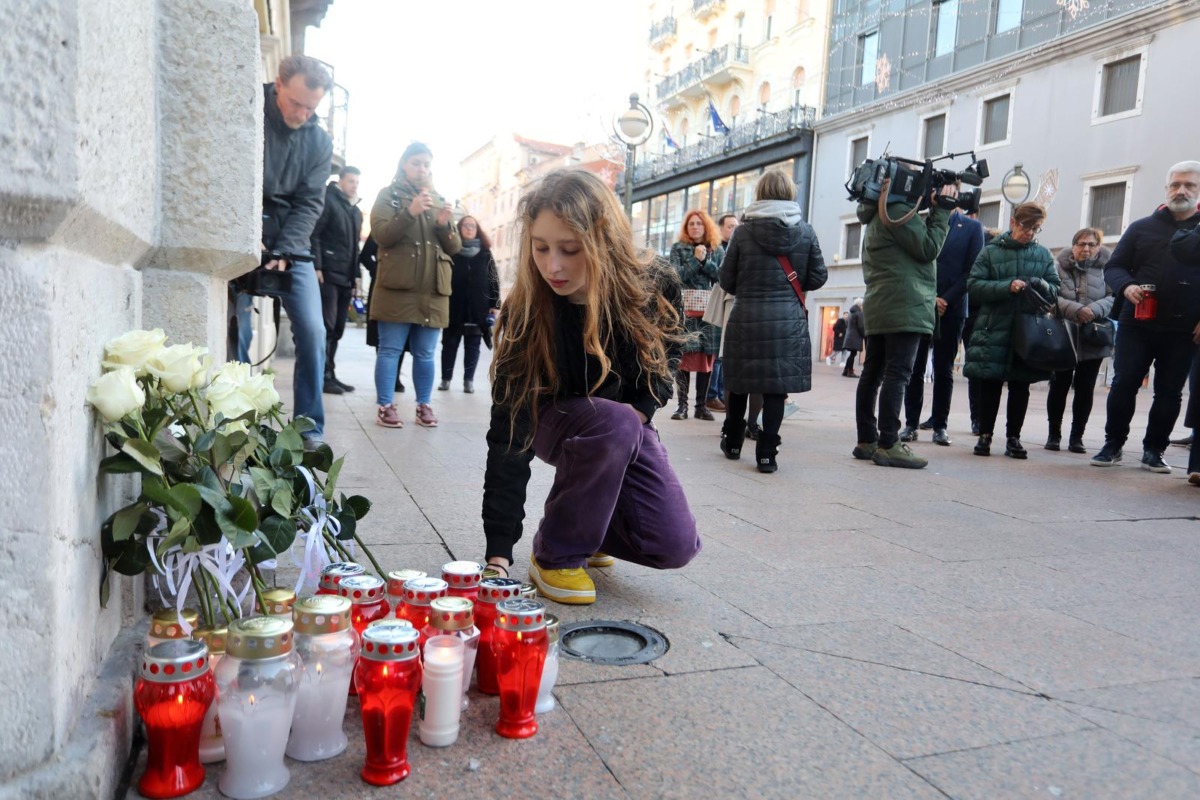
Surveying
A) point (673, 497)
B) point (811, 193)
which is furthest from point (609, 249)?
point (811, 193)

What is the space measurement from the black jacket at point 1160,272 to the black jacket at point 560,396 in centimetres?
417

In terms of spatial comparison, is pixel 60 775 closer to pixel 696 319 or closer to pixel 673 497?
pixel 673 497

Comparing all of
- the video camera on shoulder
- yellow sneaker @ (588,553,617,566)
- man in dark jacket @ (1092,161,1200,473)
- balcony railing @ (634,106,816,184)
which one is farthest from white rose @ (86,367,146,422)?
balcony railing @ (634,106,816,184)

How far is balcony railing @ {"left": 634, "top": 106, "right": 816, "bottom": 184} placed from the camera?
27781mm

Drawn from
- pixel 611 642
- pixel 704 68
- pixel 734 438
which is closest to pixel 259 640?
pixel 611 642

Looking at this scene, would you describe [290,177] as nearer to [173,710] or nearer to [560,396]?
[560,396]

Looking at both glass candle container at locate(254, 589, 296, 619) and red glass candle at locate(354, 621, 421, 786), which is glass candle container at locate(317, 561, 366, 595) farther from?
red glass candle at locate(354, 621, 421, 786)

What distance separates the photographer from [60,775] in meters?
1.23

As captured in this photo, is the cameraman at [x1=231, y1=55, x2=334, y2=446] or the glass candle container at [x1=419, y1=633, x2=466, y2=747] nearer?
the glass candle container at [x1=419, y1=633, x2=466, y2=747]

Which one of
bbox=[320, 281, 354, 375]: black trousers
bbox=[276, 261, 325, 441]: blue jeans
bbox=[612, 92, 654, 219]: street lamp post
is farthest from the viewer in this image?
bbox=[612, 92, 654, 219]: street lamp post

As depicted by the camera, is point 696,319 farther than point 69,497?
Yes

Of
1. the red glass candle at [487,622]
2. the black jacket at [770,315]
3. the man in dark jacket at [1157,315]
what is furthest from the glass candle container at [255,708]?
the man in dark jacket at [1157,315]

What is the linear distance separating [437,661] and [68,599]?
60 cm

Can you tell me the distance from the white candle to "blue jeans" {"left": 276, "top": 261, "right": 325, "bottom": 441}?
9.58ft
